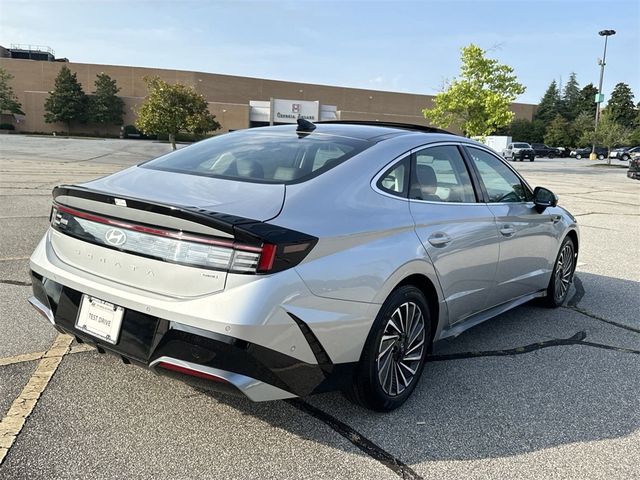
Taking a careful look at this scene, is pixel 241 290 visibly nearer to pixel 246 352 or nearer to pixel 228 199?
pixel 246 352

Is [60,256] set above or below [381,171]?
below

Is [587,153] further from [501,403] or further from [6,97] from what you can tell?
[501,403]

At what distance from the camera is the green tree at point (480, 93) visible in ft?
119

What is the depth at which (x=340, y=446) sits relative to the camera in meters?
2.79

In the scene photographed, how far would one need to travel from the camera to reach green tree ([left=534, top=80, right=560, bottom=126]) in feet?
298

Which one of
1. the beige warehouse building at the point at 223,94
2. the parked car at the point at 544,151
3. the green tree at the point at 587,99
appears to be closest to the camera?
the parked car at the point at 544,151

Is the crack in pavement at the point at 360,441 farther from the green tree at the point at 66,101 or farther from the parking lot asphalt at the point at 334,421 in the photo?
the green tree at the point at 66,101

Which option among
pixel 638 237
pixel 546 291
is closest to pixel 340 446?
pixel 546 291

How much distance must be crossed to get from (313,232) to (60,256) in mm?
1469

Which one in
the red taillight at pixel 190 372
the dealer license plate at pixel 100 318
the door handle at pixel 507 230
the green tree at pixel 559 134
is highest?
the green tree at pixel 559 134

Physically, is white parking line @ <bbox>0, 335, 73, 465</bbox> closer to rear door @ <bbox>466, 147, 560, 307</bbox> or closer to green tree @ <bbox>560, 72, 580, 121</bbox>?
rear door @ <bbox>466, 147, 560, 307</bbox>

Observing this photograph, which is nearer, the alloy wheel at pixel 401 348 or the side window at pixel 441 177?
the alloy wheel at pixel 401 348

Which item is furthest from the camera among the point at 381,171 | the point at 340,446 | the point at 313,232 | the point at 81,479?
the point at 381,171

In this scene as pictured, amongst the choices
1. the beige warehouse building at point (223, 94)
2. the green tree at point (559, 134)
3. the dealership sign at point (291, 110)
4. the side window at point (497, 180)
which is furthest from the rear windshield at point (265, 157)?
the green tree at point (559, 134)
